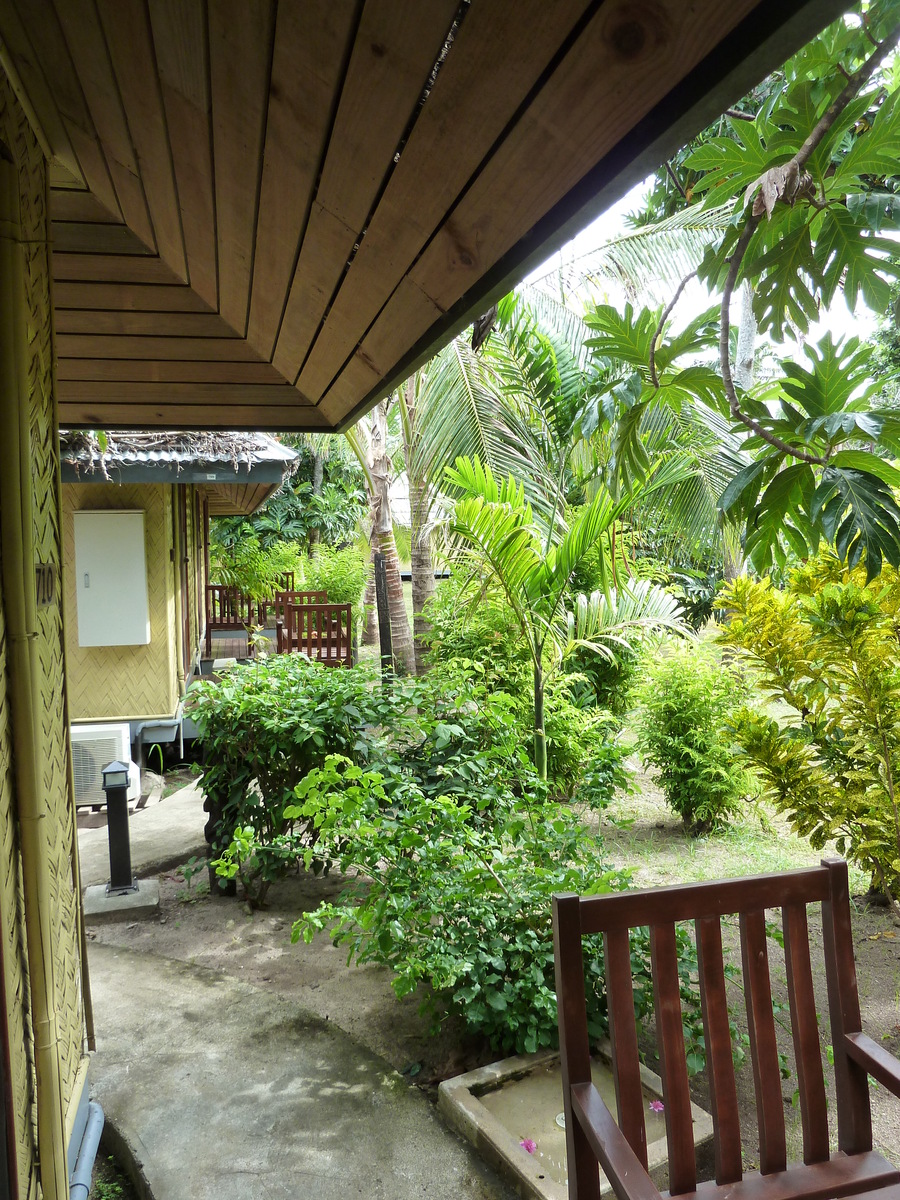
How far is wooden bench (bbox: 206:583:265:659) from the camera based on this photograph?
14250 millimetres

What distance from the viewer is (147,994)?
10.9 ft

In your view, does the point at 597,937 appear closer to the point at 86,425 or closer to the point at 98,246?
the point at 98,246

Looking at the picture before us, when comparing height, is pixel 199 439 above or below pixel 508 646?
above

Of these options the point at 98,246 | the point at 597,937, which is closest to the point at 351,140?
the point at 98,246

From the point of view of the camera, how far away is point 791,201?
5.31ft

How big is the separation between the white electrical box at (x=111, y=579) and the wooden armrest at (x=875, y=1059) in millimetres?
6041

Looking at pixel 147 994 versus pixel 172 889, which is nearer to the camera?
pixel 147 994

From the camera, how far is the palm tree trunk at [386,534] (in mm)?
9000

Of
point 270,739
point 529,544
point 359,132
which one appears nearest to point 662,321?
point 359,132

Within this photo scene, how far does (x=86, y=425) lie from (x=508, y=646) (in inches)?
173

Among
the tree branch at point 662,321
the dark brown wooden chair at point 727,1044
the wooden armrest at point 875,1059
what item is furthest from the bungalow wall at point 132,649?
the wooden armrest at point 875,1059

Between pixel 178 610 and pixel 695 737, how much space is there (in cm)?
497

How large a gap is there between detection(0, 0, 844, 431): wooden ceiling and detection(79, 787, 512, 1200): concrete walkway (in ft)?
7.30

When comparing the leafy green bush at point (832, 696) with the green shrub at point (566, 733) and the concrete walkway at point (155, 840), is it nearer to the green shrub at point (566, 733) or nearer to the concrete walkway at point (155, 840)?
the green shrub at point (566, 733)
